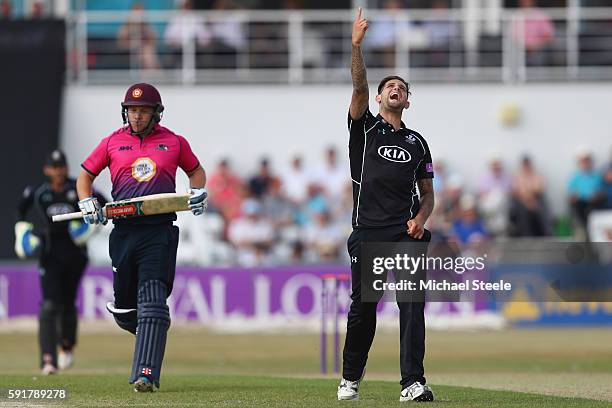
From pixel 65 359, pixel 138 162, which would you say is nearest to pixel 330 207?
pixel 65 359

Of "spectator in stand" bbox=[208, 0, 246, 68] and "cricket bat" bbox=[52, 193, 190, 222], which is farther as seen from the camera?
"spectator in stand" bbox=[208, 0, 246, 68]

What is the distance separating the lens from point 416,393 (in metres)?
10.8

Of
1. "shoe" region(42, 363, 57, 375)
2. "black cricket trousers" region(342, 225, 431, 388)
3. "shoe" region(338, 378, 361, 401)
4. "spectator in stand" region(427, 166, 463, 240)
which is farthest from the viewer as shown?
"spectator in stand" region(427, 166, 463, 240)

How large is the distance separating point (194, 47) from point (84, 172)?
15.3 meters

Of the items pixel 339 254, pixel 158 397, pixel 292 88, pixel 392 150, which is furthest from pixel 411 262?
pixel 292 88

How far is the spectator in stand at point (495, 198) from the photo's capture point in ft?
Answer: 83.1

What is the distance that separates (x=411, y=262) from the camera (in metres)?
11.0

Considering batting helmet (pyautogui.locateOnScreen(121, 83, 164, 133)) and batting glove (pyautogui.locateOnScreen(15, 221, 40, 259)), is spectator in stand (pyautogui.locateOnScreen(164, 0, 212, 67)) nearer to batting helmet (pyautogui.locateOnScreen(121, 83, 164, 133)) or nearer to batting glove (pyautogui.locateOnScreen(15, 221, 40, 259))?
batting glove (pyautogui.locateOnScreen(15, 221, 40, 259))

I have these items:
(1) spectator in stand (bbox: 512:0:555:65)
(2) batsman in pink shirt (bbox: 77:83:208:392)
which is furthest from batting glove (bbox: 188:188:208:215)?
(1) spectator in stand (bbox: 512:0:555:65)

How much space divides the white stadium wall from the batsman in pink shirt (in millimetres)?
15190

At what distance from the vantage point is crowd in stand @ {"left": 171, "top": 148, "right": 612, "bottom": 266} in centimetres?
2480

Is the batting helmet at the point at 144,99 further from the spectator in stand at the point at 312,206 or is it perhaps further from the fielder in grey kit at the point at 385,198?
the spectator in stand at the point at 312,206

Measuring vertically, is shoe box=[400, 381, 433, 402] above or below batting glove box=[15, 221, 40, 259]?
below

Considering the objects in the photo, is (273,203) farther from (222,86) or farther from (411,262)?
(411,262)
